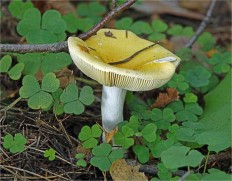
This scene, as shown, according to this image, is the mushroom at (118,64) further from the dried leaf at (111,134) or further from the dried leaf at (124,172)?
the dried leaf at (124,172)

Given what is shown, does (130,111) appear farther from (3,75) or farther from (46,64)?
(3,75)

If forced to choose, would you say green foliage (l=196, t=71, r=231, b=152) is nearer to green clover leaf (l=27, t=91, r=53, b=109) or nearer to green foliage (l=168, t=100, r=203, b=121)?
green foliage (l=168, t=100, r=203, b=121)

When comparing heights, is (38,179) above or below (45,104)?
below

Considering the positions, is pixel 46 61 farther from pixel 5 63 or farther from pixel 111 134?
pixel 111 134

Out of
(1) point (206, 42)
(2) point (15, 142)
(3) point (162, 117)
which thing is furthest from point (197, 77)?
(2) point (15, 142)

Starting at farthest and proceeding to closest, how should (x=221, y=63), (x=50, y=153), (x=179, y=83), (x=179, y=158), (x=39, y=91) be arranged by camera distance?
(x=221, y=63)
(x=179, y=83)
(x=39, y=91)
(x=50, y=153)
(x=179, y=158)

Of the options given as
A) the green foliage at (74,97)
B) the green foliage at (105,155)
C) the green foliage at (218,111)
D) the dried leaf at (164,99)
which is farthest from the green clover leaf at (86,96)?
the green foliage at (218,111)

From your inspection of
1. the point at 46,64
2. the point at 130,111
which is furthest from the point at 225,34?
the point at 46,64

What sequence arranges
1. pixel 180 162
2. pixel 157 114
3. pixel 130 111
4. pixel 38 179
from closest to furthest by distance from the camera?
pixel 180 162
pixel 38 179
pixel 157 114
pixel 130 111
